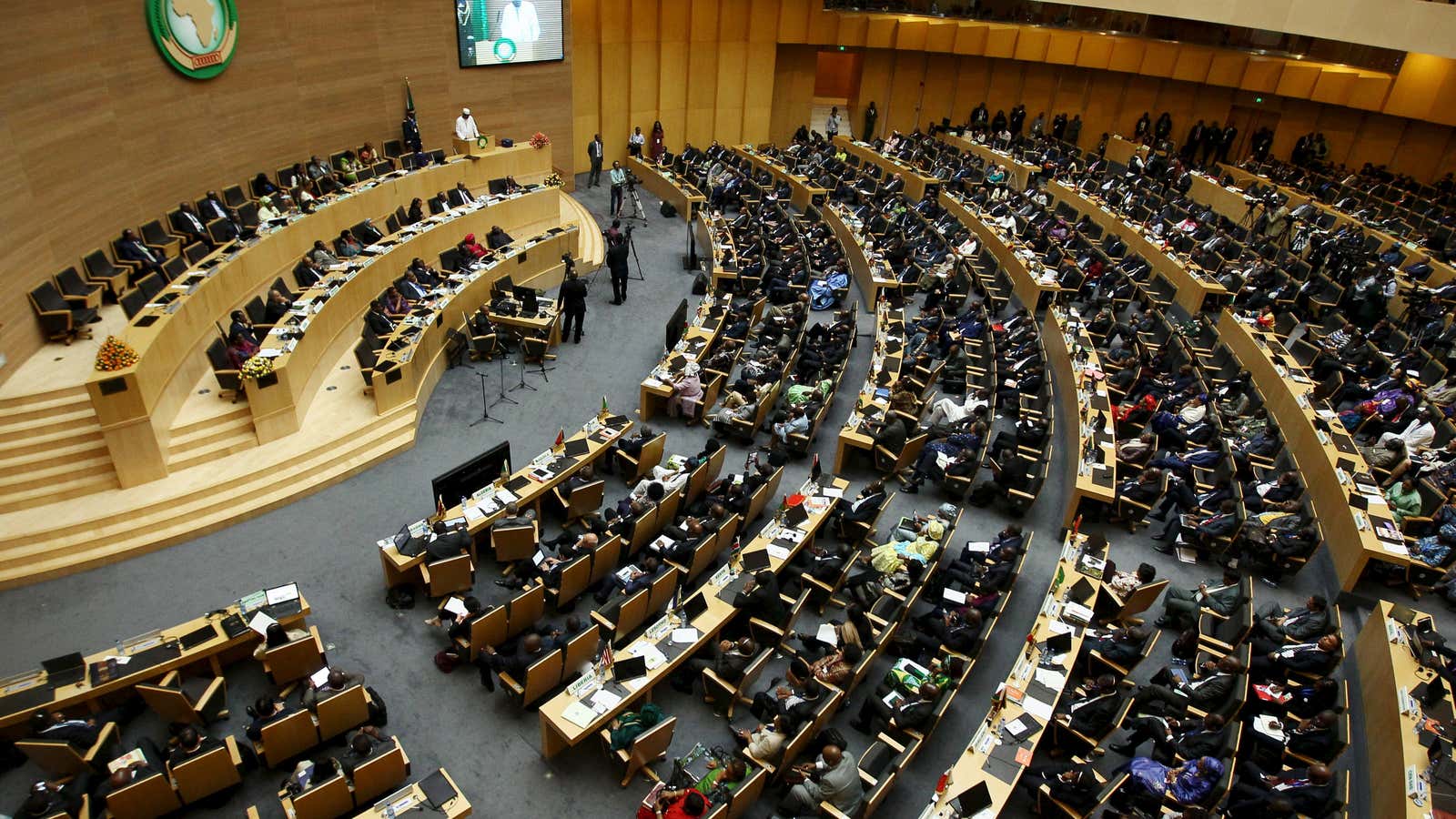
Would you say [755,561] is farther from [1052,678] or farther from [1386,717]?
[1386,717]

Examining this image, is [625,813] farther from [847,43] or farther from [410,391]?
[847,43]

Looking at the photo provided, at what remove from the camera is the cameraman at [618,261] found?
54.0ft

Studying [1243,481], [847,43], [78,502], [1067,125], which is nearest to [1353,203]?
[1067,125]

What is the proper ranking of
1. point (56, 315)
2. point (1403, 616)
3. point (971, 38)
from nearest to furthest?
1. point (1403, 616)
2. point (56, 315)
3. point (971, 38)

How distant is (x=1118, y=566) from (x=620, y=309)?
10273 millimetres

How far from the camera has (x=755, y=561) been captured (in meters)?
9.25

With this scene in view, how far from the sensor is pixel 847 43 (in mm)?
29281

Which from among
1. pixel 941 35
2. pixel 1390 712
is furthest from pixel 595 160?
pixel 1390 712

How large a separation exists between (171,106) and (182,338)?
477 centimetres

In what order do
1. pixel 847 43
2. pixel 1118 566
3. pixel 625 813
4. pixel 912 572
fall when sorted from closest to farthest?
pixel 625 813 < pixel 912 572 < pixel 1118 566 < pixel 847 43

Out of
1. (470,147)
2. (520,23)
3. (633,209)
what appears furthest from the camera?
(633,209)

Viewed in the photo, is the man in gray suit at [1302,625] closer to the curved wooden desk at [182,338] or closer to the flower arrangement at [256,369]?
the flower arrangement at [256,369]

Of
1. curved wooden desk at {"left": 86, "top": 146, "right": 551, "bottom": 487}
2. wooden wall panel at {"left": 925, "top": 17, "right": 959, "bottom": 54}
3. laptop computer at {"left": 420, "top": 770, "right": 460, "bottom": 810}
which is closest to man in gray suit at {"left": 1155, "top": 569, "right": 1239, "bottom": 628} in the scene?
laptop computer at {"left": 420, "top": 770, "right": 460, "bottom": 810}

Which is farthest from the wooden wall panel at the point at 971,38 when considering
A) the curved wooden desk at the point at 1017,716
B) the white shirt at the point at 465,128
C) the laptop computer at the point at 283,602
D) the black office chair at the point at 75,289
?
the laptop computer at the point at 283,602
